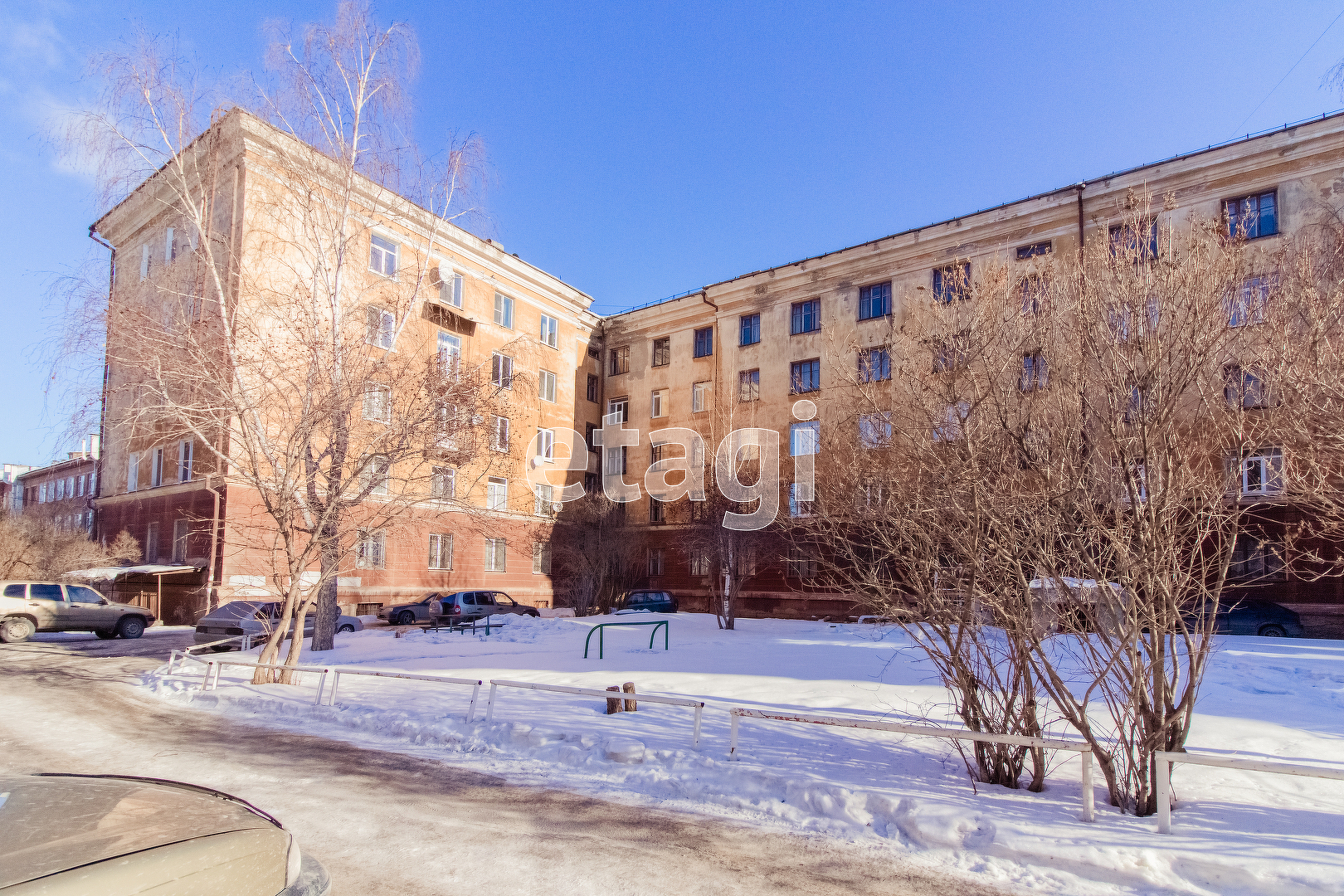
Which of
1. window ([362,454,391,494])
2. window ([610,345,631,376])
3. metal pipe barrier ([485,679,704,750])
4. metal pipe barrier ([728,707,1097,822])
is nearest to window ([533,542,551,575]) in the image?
window ([610,345,631,376])

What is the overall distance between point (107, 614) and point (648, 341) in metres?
26.4

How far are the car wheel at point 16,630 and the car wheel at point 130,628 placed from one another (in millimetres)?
1936

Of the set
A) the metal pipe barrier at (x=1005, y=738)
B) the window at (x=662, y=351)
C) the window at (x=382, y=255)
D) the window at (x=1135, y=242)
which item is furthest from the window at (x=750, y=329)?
the metal pipe barrier at (x=1005, y=738)

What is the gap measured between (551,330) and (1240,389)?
3467 cm

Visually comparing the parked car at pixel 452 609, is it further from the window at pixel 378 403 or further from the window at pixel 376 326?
the window at pixel 378 403

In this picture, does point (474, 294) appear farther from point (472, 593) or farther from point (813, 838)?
point (813, 838)

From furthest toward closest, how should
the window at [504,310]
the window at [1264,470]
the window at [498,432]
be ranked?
1. the window at [504,310]
2. the window at [498,432]
3. the window at [1264,470]

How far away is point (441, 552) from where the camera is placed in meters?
32.5

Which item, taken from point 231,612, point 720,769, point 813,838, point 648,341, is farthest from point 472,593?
point 813,838

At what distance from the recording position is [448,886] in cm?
492

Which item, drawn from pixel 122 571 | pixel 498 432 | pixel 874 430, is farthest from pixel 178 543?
pixel 874 430

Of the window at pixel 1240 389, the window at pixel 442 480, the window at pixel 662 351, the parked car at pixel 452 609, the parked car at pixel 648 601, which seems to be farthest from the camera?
the window at pixel 662 351

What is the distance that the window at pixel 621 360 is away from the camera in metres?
42.0

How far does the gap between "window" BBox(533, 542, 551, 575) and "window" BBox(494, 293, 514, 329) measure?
10463 millimetres
